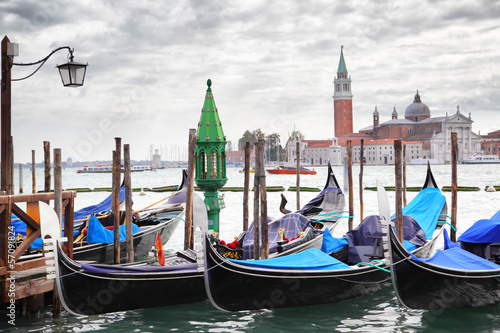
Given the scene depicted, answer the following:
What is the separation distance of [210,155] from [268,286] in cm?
313

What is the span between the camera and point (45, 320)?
5.23m

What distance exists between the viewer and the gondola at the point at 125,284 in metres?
4.93

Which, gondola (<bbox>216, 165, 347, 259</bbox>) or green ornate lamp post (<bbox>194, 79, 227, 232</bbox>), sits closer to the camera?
gondola (<bbox>216, 165, 347, 259</bbox>)

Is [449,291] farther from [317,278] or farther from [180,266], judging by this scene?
[180,266]

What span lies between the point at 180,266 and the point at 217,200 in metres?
2.68

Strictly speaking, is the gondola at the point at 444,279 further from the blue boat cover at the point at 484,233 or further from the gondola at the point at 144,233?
the gondola at the point at 144,233

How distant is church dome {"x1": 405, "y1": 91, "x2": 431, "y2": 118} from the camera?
79188 mm

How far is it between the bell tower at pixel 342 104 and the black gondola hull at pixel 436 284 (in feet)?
248

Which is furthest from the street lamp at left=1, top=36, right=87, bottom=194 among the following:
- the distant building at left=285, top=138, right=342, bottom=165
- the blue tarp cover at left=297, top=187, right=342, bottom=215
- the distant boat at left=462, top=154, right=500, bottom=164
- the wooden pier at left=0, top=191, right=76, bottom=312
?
the distant boat at left=462, top=154, right=500, bottom=164

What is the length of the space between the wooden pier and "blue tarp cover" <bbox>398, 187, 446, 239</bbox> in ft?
17.1

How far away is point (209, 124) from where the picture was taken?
Result: 8.20 metres

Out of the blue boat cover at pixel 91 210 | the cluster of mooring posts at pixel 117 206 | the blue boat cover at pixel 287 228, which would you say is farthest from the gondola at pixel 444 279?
the blue boat cover at pixel 91 210

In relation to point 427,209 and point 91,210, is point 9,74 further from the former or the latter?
point 427,209

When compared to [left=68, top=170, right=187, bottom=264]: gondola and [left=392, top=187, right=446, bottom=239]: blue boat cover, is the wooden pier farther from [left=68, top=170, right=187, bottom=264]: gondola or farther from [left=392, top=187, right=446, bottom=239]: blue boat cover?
[left=392, top=187, right=446, bottom=239]: blue boat cover
